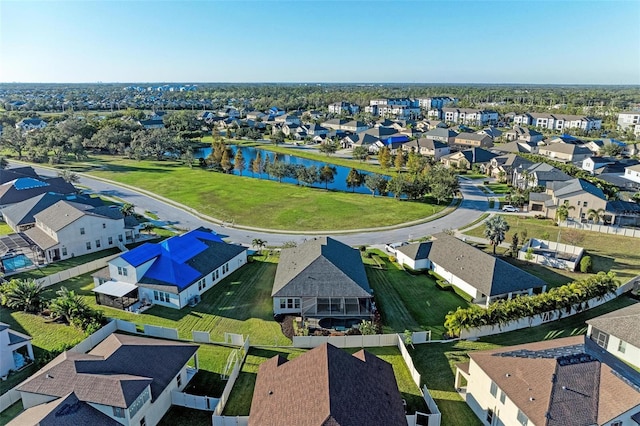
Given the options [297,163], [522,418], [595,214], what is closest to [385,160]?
[297,163]

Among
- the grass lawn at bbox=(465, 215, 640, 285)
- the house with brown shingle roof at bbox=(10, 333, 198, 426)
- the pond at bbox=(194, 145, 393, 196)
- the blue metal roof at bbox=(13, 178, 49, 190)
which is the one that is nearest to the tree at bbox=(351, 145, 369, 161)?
the pond at bbox=(194, 145, 393, 196)

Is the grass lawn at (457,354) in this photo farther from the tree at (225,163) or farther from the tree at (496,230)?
the tree at (225,163)

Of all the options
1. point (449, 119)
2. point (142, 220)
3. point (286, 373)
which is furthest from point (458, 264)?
point (449, 119)

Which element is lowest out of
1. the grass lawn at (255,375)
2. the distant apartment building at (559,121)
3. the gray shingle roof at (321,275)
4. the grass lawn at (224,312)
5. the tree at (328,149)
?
the grass lawn at (224,312)

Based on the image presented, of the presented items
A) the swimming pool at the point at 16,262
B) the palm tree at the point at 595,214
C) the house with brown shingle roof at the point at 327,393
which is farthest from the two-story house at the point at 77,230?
the palm tree at the point at 595,214

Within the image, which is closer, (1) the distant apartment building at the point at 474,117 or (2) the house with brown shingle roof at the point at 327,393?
(2) the house with brown shingle roof at the point at 327,393

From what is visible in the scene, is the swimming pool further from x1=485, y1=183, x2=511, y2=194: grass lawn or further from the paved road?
x1=485, y1=183, x2=511, y2=194: grass lawn

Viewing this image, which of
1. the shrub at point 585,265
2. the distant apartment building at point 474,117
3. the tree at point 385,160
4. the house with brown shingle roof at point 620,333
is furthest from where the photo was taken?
the distant apartment building at point 474,117
